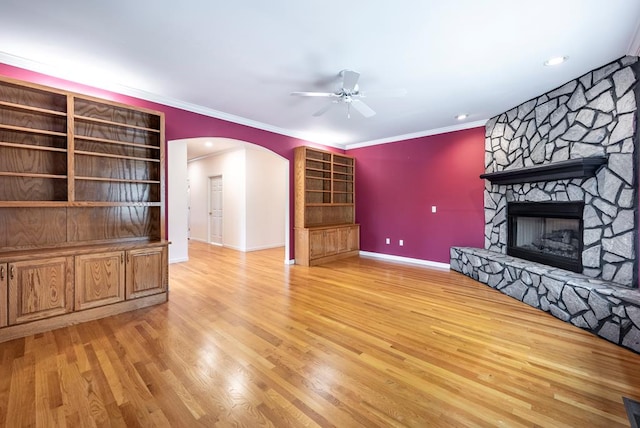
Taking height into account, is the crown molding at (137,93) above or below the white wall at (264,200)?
above

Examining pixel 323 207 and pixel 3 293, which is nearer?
pixel 3 293

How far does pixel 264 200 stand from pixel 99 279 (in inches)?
198

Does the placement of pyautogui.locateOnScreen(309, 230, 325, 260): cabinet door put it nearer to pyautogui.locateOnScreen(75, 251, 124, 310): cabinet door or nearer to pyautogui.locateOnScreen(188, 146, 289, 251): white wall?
pyautogui.locateOnScreen(188, 146, 289, 251): white wall

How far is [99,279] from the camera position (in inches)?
120

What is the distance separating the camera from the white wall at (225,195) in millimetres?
7480

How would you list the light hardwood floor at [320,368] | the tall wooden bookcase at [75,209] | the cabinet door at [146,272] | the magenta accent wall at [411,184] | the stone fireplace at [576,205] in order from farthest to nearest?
the magenta accent wall at [411,184]
the cabinet door at [146,272]
the stone fireplace at [576,205]
the tall wooden bookcase at [75,209]
the light hardwood floor at [320,368]

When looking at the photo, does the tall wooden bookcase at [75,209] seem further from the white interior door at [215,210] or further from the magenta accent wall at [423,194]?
the white interior door at [215,210]

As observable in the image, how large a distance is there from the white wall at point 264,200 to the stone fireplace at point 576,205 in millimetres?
5155

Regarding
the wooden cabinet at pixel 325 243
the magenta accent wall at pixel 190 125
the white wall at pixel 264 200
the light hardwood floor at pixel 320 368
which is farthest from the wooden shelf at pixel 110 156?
the white wall at pixel 264 200

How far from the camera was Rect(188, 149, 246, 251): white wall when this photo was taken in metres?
7.48

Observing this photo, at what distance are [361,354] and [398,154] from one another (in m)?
4.72

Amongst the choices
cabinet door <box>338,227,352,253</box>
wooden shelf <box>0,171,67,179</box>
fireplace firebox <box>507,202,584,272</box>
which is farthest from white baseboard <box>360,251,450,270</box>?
wooden shelf <box>0,171,67,179</box>

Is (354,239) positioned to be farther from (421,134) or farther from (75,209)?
(75,209)

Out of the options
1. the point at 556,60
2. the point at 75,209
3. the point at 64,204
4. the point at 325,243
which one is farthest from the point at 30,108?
the point at 556,60
